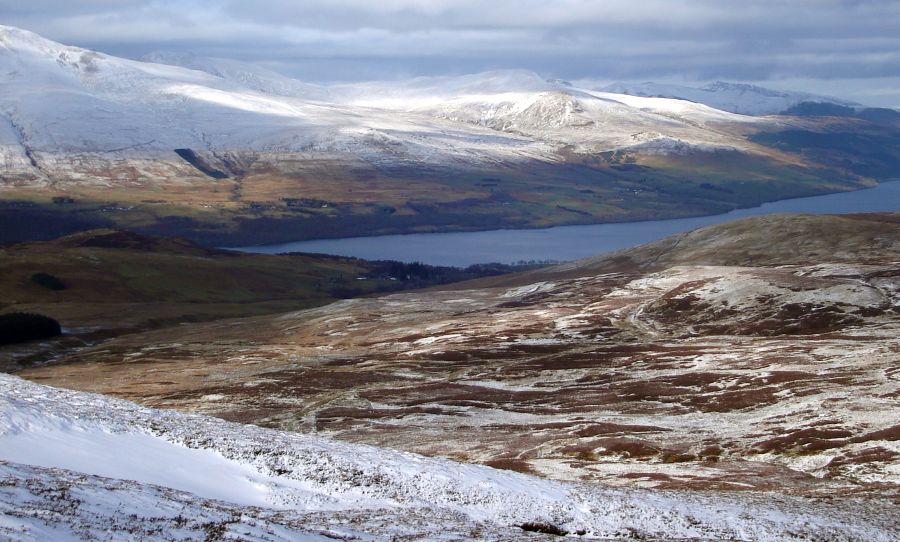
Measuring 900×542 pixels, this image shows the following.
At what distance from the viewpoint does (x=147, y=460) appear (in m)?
40.2

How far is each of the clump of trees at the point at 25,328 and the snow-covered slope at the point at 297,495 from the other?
10853 centimetres

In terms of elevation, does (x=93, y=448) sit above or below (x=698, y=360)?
above

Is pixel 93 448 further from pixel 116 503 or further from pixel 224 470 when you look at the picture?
pixel 116 503

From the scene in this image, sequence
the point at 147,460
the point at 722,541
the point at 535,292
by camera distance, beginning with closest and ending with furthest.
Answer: the point at 722,541, the point at 147,460, the point at 535,292

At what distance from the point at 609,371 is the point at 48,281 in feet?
447

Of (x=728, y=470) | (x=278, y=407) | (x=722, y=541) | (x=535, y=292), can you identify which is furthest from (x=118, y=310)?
(x=722, y=541)

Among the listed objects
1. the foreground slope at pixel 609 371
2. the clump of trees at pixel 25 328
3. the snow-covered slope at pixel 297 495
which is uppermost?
the snow-covered slope at pixel 297 495

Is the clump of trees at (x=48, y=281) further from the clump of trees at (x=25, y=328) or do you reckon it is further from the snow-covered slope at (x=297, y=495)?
the snow-covered slope at (x=297, y=495)

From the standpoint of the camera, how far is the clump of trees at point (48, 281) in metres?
196

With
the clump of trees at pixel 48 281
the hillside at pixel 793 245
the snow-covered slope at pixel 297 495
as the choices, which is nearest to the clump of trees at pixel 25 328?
the clump of trees at pixel 48 281

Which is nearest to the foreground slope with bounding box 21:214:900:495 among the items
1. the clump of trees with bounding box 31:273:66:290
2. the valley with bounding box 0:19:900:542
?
the valley with bounding box 0:19:900:542

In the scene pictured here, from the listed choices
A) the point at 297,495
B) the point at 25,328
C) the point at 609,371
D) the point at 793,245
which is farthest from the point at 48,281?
the point at 297,495

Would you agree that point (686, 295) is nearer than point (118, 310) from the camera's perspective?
Yes

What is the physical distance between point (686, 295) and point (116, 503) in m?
116
